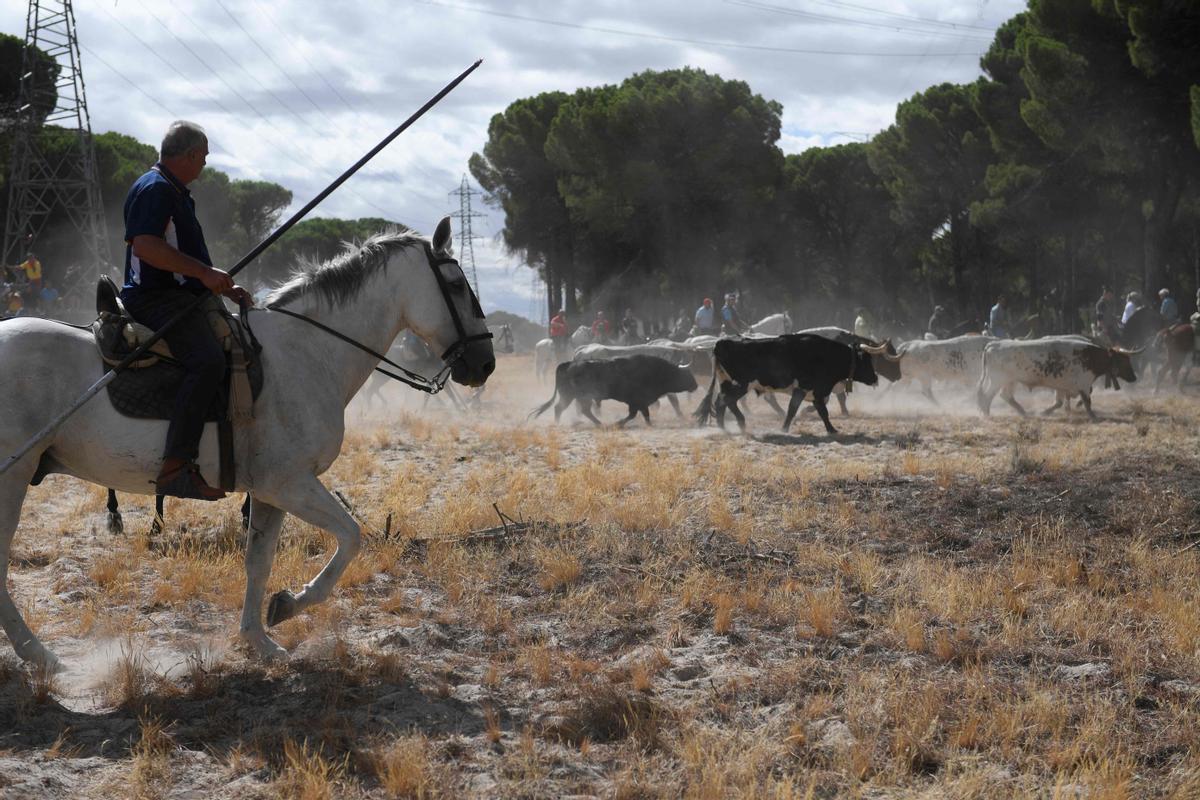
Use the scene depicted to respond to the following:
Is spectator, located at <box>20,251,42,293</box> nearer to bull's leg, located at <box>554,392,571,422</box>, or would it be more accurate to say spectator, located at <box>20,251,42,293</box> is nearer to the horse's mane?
bull's leg, located at <box>554,392,571,422</box>

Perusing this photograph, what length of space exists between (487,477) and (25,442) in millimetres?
7504

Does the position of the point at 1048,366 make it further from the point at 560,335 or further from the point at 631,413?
the point at 560,335

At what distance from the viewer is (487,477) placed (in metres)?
13.0

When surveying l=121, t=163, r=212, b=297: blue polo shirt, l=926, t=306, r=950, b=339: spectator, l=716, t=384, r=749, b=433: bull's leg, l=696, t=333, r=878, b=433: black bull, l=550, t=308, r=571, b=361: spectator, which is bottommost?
l=716, t=384, r=749, b=433: bull's leg

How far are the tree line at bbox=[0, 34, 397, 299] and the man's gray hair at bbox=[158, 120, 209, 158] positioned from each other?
1828 centimetres

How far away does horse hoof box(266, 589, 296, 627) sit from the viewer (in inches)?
236

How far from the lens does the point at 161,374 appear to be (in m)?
5.89

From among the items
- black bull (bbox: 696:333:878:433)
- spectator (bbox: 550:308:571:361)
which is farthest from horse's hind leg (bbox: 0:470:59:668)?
spectator (bbox: 550:308:571:361)

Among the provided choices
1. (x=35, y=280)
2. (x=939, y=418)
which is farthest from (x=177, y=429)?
(x=35, y=280)

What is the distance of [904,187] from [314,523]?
141 ft

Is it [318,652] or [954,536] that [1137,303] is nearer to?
[954,536]

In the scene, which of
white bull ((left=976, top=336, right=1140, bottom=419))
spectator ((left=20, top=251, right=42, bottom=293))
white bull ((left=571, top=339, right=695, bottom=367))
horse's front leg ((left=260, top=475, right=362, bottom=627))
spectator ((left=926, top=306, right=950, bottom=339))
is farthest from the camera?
spectator ((left=926, top=306, right=950, bottom=339))

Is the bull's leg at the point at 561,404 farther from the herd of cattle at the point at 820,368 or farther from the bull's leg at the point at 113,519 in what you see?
the bull's leg at the point at 113,519

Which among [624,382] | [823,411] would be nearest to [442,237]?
[823,411]
